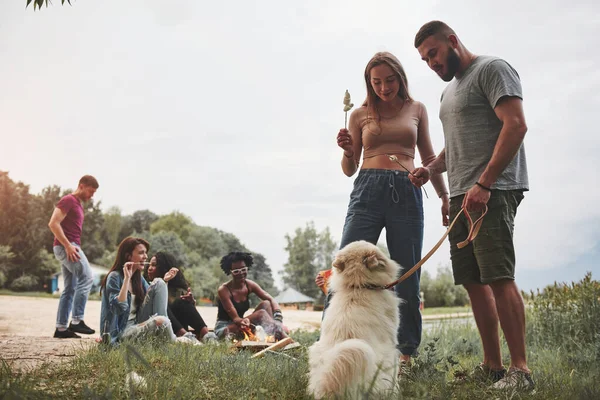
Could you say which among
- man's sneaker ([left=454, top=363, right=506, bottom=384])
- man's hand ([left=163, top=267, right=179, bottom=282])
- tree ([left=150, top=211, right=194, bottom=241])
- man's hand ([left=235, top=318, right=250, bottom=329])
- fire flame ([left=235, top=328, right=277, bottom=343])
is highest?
tree ([left=150, top=211, right=194, bottom=241])

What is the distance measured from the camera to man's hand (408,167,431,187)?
14.0 feet

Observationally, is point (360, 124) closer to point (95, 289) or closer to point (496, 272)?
point (496, 272)

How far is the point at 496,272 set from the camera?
12.1 ft

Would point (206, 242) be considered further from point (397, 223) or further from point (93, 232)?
point (397, 223)

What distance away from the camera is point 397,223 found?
448 centimetres

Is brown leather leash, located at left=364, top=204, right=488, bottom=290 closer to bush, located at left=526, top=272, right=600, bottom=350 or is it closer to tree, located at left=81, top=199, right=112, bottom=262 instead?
bush, located at left=526, top=272, right=600, bottom=350

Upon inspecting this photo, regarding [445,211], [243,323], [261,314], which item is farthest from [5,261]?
[445,211]

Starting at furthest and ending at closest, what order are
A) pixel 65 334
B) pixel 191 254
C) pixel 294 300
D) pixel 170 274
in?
pixel 191 254
pixel 294 300
pixel 65 334
pixel 170 274

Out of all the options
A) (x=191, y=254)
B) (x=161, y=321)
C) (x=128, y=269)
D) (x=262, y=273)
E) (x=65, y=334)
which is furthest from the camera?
(x=191, y=254)

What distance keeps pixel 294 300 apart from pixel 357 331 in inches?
877

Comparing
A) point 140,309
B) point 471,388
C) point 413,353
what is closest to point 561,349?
point 413,353

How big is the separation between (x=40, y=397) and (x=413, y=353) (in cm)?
312

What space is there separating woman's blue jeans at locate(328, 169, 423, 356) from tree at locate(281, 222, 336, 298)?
23.7 meters

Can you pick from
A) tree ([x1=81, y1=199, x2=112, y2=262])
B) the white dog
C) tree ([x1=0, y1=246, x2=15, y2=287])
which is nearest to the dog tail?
the white dog
